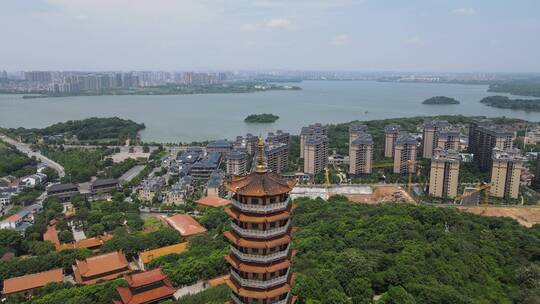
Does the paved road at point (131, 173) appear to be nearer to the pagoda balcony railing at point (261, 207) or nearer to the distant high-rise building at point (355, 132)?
the distant high-rise building at point (355, 132)

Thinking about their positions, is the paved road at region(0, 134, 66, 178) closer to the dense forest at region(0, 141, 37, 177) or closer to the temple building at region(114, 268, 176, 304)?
the dense forest at region(0, 141, 37, 177)

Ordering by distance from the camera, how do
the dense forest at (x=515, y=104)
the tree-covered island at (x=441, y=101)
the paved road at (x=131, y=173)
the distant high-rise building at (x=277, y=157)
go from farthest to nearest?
the tree-covered island at (x=441, y=101), the dense forest at (x=515, y=104), the distant high-rise building at (x=277, y=157), the paved road at (x=131, y=173)

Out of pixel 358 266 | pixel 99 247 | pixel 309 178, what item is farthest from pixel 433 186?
pixel 99 247

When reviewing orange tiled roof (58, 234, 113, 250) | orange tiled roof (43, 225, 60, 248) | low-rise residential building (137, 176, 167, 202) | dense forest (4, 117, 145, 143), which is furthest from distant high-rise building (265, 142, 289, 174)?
dense forest (4, 117, 145, 143)

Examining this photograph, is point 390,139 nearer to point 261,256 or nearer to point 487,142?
point 487,142

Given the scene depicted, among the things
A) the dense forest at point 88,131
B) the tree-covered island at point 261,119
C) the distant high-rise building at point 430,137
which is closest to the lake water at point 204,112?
the tree-covered island at point 261,119

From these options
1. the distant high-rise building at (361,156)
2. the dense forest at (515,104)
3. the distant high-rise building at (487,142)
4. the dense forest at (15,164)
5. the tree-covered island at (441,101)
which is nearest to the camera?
the dense forest at (15,164)
